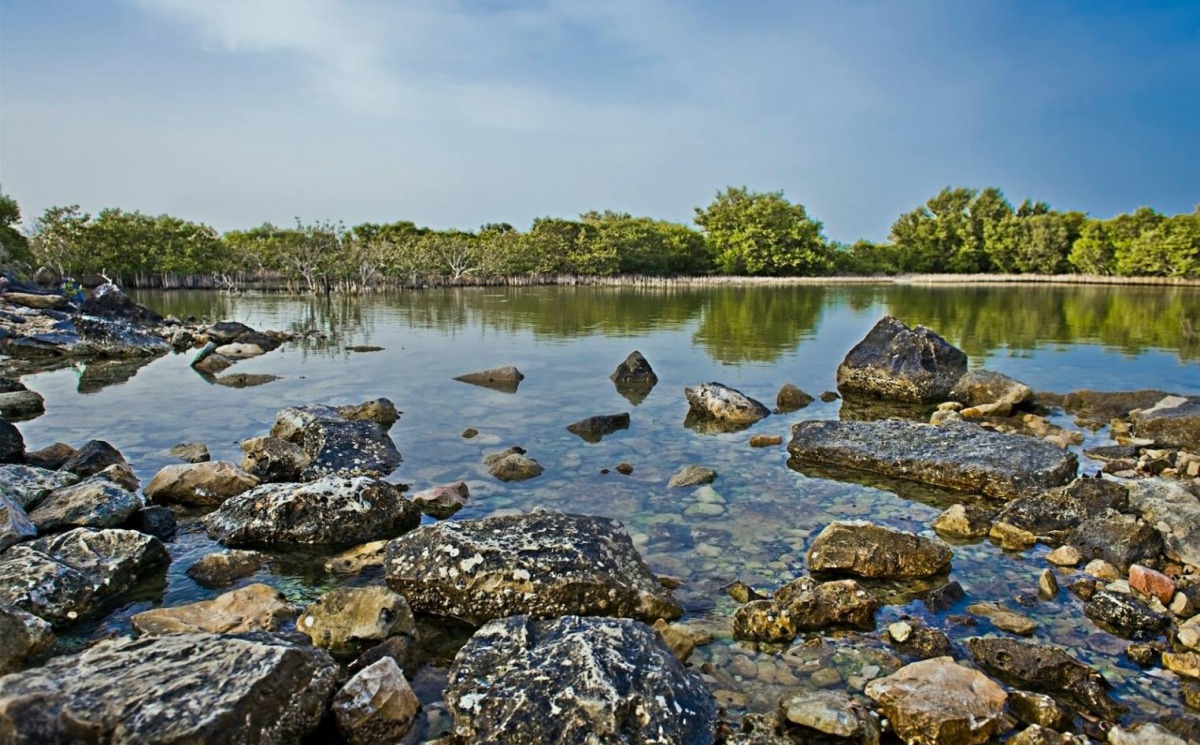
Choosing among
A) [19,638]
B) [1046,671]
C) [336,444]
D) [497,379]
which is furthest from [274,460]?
[1046,671]

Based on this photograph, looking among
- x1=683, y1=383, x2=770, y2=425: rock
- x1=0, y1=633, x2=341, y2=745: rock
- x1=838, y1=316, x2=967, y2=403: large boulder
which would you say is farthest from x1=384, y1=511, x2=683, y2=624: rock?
x1=838, y1=316, x2=967, y2=403: large boulder

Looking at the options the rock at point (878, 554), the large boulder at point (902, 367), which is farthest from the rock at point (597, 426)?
the large boulder at point (902, 367)

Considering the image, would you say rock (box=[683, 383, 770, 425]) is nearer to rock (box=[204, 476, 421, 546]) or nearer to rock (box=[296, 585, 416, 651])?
rock (box=[204, 476, 421, 546])

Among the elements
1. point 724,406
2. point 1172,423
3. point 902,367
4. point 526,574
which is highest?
point 902,367

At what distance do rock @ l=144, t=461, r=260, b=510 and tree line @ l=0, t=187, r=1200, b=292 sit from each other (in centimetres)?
6040

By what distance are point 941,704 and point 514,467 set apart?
6.47 m

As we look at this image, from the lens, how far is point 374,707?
4547 mm

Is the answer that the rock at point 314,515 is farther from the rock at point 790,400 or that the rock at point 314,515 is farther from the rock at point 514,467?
the rock at point 790,400

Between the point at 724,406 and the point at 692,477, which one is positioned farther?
the point at 724,406

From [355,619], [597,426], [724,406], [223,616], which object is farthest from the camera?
[724,406]

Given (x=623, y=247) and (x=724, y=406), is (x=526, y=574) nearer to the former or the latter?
(x=724, y=406)

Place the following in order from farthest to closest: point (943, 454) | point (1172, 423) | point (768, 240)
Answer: point (768, 240)
point (1172, 423)
point (943, 454)

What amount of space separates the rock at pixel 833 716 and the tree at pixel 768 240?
9796 centimetres

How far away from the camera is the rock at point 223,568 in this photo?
6.81m
